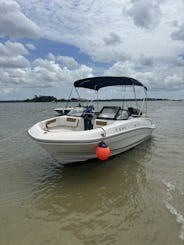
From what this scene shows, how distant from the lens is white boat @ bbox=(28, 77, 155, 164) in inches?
203

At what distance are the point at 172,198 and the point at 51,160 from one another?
13.3ft

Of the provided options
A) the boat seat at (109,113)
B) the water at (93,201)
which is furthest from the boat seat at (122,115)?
the water at (93,201)

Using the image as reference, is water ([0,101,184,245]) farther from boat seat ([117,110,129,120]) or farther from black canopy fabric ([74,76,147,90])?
black canopy fabric ([74,76,147,90])

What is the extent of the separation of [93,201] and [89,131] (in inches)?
63.2

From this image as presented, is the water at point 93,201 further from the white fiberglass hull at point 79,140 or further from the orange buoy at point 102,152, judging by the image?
the orange buoy at point 102,152

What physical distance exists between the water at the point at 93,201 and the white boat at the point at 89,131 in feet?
2.08

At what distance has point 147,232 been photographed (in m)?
3.46

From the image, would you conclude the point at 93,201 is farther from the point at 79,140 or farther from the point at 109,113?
the point at 109,113

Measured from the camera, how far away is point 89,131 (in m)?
5.35

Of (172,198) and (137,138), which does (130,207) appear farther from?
(137,138)

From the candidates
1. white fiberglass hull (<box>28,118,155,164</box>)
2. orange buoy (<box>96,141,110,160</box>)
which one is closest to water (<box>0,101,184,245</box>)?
white fiberglass hull (<box>28,118,155,164</box>)

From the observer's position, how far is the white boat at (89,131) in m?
5.16

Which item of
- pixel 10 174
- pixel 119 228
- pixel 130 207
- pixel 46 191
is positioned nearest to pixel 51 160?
pixel 10 174

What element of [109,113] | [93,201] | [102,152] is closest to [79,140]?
[102,152]
